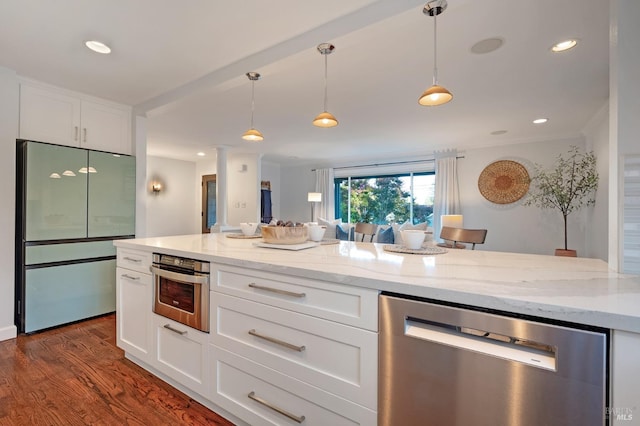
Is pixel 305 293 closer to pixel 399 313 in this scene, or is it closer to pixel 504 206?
pixel 399 313

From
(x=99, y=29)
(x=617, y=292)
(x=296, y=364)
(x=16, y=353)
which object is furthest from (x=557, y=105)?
(x=16, y=353)

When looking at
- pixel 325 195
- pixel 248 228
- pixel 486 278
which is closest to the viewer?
pixel 486 278

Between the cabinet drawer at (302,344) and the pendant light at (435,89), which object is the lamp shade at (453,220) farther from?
the cabinet drawer at (302,344)

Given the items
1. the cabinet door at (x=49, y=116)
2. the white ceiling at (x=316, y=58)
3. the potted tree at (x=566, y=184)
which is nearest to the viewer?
the white ceiling at (x=316, y=58)

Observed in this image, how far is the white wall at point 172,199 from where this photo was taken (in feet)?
22.4

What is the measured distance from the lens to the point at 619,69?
1158mm

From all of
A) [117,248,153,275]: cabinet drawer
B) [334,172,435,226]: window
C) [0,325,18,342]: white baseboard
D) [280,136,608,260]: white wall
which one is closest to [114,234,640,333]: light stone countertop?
[117,248,153,275]: cabinet drawer

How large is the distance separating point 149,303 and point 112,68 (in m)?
2.05

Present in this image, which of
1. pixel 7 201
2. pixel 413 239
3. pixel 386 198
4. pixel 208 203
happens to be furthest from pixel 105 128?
pixel 386 198

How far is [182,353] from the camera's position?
170cm

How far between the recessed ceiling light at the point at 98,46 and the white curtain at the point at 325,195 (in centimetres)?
533

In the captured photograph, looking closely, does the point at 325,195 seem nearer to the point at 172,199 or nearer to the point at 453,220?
the point at 453,220

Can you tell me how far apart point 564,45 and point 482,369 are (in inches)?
97.4

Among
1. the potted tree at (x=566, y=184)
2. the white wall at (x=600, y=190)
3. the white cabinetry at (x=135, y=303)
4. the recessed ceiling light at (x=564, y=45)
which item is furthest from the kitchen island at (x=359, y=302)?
the potted tree at (x=566, y=184)
